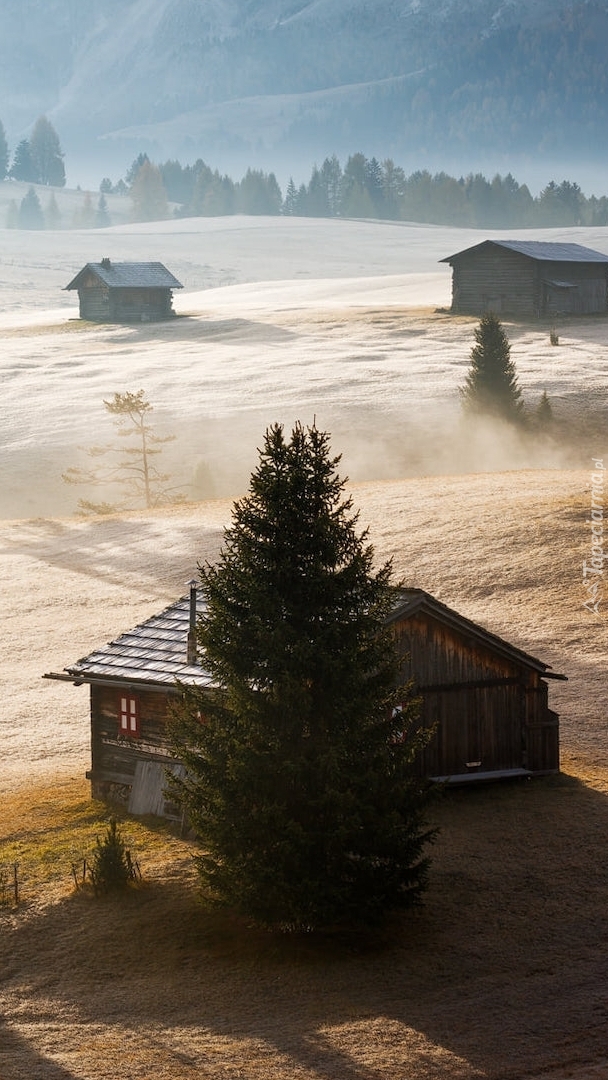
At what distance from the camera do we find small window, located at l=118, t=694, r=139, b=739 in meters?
25.0

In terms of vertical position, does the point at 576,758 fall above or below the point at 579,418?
below

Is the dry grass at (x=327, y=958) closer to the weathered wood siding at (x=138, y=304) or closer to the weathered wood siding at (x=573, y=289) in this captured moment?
the weathered wood siding at (x=573, y=289)

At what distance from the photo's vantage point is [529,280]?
92188 millimetres

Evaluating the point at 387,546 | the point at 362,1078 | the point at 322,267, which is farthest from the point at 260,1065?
the point at 322,267

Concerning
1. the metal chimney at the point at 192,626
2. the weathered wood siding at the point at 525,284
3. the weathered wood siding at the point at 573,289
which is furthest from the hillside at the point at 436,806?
the metal chimney at the point at 192,626

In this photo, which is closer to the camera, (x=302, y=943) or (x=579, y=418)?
(x=302, y=943)

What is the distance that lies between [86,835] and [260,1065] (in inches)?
375

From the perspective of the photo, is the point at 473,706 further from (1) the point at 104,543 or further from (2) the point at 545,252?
(2) the point at 545,252

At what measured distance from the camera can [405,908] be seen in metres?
18.7

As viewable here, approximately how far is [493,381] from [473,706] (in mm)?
40072

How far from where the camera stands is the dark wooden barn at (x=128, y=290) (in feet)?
352

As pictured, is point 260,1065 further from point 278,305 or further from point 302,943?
point 278,305

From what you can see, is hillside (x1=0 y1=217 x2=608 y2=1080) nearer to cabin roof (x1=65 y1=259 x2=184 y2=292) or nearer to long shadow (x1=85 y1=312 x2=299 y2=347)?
long shadow (x1=85 y1=312 x2=299 y2=347)

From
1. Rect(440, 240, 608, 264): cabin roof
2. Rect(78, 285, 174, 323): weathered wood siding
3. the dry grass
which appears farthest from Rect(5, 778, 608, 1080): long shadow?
Rect(78, 285, 174, 323): weathered wood siding
